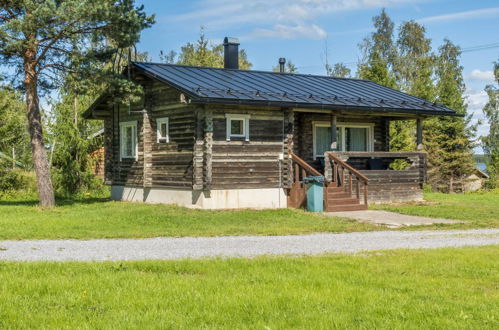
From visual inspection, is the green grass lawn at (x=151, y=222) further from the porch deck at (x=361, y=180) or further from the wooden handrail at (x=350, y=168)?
the wooden handrail at (x=350, y=168)

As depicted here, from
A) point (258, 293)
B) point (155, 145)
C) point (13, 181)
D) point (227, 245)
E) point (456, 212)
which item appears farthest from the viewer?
point (13, 181)

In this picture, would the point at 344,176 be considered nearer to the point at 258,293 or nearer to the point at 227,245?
the point at 227,245

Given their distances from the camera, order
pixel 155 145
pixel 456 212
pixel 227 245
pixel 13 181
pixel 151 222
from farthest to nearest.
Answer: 1. pixel 13 181
2. pixel 155 145
3. pixel 456 212
4. pixel 151 222
5. pixel 227 245

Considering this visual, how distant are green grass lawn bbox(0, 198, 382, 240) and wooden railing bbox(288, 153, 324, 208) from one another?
4.11 ft

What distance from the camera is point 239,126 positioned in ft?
70.1

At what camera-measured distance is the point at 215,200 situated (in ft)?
67.9

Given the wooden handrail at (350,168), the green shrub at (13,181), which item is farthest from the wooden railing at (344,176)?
the green shrub at (13,181)

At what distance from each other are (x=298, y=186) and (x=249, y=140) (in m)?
2.15

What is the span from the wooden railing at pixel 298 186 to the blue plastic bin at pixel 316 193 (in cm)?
58

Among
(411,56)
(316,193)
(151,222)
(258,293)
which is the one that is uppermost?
(411,56)

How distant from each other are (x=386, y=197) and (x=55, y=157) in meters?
14.1

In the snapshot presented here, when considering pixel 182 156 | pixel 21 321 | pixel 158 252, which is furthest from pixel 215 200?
pixel 21 321

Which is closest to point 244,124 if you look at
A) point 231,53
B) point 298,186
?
point 298,186

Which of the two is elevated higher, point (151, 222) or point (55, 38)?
point (55, 38)
